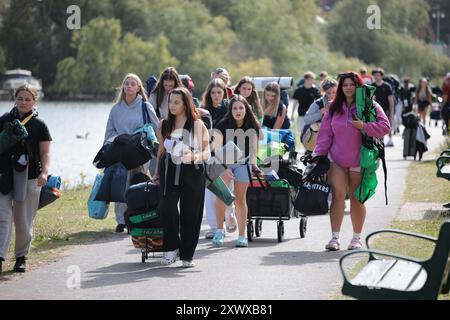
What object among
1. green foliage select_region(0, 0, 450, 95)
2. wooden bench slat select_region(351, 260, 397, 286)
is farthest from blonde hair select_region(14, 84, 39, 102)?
green foliage select_region(0, 0, 450, 95)

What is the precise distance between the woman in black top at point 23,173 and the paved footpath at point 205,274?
15.5 inches

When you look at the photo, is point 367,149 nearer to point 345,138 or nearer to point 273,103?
point 345,138

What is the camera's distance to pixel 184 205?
10.5 metres

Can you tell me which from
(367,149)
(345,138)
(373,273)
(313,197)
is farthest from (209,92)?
(373,273)

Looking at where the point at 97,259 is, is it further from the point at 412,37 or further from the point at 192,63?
the point at 412,37

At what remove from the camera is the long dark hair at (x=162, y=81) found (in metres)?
13.4

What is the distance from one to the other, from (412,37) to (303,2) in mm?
9340

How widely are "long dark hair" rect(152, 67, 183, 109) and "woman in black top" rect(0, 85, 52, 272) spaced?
299cm

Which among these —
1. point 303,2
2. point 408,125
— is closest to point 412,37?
point 303,2

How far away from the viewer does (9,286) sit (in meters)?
9.58

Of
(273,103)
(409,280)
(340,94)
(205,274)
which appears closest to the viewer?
(409,280)

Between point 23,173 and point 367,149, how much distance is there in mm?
3469

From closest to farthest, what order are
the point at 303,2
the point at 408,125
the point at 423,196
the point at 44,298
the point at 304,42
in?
the point at 44,298 → the point at 423,196 → the point at 408,125 → the point at 304,42 → the point at 303,2

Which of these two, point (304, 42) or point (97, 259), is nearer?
point (97, 259)
